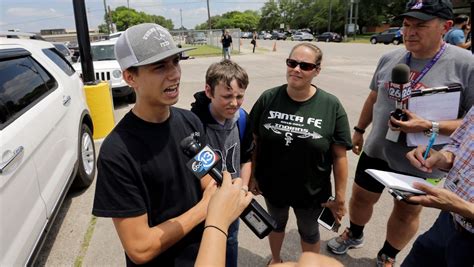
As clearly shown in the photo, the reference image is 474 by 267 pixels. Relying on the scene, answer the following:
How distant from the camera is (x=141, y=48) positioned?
135cm

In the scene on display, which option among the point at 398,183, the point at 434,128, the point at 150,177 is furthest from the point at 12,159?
the point at 434,128

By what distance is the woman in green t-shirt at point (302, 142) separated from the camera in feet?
7.16

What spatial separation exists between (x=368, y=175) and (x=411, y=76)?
87 centimetres

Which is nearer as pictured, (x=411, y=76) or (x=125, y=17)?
(x=411, y=76)

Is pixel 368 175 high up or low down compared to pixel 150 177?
down

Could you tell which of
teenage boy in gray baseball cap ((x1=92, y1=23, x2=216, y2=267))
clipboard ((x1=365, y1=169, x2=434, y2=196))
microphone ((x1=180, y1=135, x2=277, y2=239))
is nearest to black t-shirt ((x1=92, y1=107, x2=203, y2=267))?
teenage boy in gray baseball cap ((x1=92, y1=23, x2=216, y2=267))

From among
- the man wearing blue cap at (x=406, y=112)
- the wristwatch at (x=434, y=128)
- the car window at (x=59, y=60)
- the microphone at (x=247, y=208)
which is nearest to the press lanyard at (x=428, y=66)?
the man wearing blue cap at (x=406, y=112)

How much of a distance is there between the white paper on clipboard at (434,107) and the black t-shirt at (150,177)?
161cm

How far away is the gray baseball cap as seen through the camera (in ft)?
4.40

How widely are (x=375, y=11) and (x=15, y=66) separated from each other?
61586 mm

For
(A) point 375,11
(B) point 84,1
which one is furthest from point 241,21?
(B) point 84,1

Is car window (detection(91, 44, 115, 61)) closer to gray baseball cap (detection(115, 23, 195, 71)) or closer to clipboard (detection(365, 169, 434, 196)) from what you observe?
gray baseball cap (detection(115, 23, 195, 71))

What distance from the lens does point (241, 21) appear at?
11488cm

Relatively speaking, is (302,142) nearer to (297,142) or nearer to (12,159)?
(297,142)
